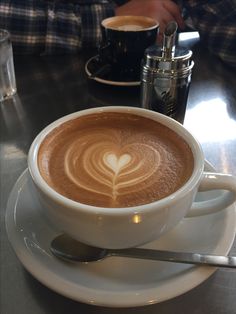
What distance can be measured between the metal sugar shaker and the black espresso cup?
17 cm

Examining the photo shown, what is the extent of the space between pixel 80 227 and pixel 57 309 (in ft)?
0.34

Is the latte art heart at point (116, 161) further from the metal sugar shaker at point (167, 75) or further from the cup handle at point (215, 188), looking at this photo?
the metal sugar shaker at point (167, 75)

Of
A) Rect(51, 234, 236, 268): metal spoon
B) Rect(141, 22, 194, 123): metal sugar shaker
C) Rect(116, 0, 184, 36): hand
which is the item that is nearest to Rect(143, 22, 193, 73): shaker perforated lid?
Rect(141, 22, 194, 123): metal sugar shaker

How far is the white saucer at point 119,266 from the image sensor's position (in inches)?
14.3

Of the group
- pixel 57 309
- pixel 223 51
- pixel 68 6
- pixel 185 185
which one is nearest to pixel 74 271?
pixel 57 309

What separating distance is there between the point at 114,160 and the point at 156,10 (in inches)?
33.5

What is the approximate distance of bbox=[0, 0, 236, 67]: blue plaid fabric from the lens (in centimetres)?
109

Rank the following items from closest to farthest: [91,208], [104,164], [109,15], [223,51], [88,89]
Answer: [91,208], [104,164], [88,89], [223,51], [109,15]

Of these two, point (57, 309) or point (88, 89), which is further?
point (88, 89)

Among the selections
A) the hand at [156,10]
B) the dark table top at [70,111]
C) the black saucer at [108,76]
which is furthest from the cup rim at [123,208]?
the hand at [156,10]

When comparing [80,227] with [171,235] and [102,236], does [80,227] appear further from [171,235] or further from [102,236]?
[171,235]

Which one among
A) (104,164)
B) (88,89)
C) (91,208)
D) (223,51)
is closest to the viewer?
(91,208)

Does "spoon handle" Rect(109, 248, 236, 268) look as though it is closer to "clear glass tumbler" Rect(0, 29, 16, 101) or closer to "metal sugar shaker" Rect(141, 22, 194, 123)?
"metal sugar shaker" Rect(141, 22, 194, 123)

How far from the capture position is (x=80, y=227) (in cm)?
38
